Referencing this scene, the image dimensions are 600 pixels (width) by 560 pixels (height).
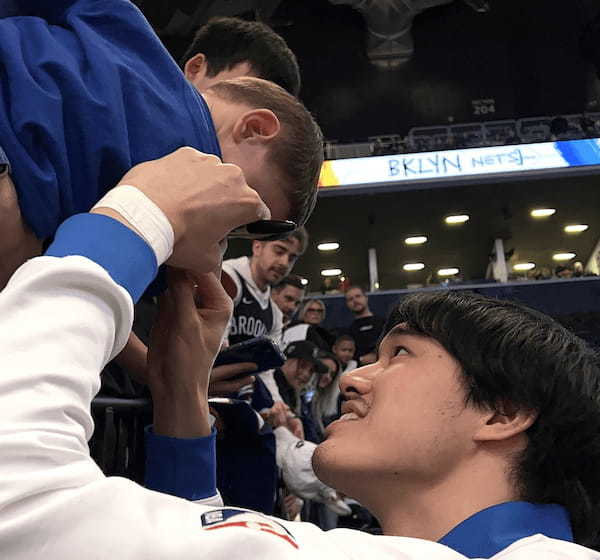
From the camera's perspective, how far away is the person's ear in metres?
1.01

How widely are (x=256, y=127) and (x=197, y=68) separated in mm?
1126

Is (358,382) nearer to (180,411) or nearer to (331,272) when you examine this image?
(180,411)

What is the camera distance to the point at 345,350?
5.55 m

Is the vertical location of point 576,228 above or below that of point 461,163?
below

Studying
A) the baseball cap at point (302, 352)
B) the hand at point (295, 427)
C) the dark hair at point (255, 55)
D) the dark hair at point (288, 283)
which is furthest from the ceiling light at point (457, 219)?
the dark hair at point (255, 55)

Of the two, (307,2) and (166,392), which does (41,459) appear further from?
(307,2)

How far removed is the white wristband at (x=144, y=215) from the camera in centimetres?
64

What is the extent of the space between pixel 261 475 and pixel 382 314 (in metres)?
8.90

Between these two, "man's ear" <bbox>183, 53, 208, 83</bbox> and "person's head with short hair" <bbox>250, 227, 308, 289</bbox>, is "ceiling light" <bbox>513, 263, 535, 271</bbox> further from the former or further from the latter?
"man's ear" <bbox>183, 53, 208, 83</bbox>

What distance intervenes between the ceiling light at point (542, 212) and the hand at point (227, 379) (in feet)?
38.8

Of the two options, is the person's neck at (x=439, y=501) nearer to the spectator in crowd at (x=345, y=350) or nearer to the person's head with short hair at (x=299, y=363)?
the person's head with short hair at (x=299, y=363)

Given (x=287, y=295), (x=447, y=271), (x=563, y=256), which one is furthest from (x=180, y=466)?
(x=563, y=256)

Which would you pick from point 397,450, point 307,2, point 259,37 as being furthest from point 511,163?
point 397,450

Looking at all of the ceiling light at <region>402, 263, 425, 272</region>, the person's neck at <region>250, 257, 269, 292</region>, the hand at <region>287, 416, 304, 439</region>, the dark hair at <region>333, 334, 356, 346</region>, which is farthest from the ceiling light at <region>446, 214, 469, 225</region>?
the hand at <region>287, 416, 304, 439</region>
